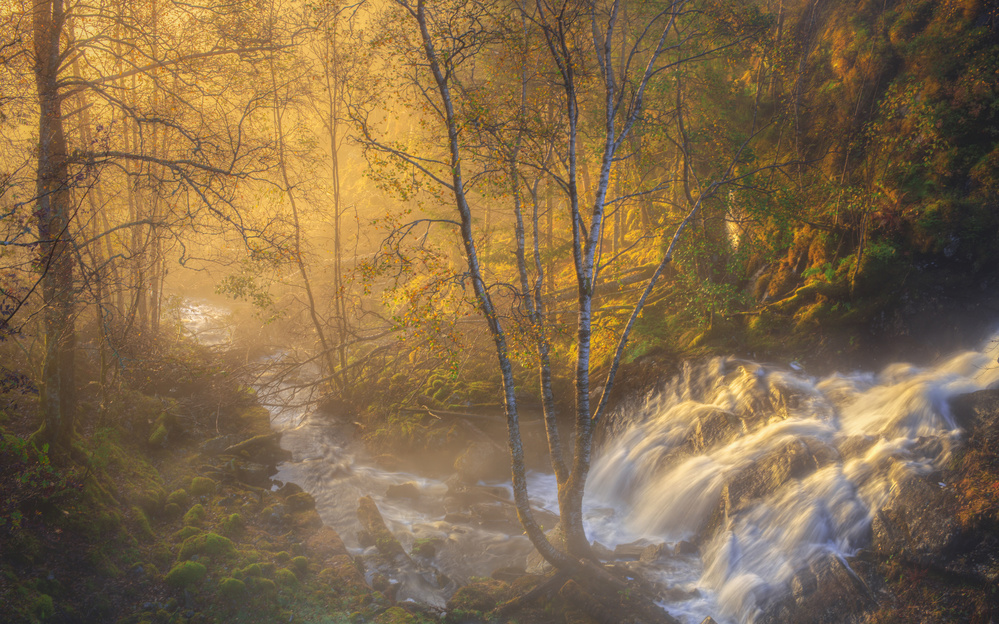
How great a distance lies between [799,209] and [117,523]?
14.6 metres

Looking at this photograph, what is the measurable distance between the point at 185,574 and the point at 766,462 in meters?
10.0

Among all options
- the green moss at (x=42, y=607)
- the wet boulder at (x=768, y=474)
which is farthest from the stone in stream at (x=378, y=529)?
the wet boulder at (x=768, y=474)

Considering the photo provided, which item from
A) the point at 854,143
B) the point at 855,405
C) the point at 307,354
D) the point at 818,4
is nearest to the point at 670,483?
the point at 855,405

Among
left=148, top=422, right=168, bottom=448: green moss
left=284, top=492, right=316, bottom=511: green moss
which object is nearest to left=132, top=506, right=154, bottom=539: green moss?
left=284, top=492, right=316, bottom=511: green moss

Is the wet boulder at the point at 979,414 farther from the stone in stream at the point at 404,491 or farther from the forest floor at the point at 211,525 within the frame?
the stone in stream at the point at 404,491

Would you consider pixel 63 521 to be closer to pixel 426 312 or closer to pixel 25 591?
pixel 25 591

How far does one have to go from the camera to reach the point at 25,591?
6.13 meters

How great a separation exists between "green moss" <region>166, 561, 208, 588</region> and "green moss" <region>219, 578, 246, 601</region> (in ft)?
1.29

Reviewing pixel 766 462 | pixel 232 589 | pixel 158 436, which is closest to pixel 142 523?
pixel 232 589

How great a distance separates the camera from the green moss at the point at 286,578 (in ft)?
A: 26.3

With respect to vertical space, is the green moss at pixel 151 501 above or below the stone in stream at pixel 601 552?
above

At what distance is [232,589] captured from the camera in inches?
293

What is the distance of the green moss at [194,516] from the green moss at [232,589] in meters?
2.17

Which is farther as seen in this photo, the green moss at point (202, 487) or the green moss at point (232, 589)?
the green moss at point (202, 487)
